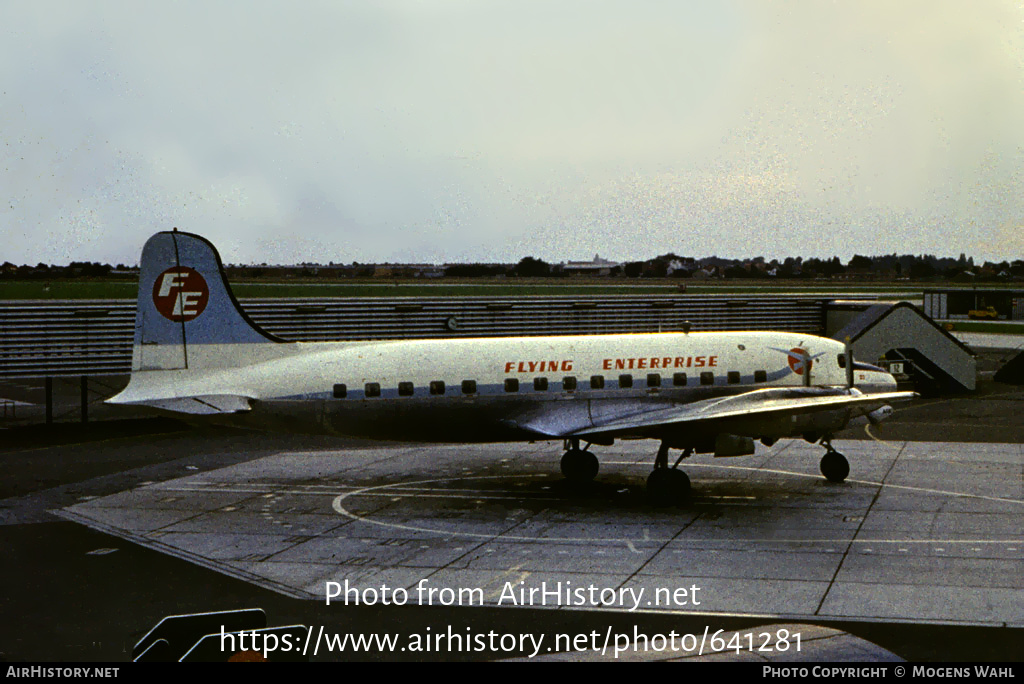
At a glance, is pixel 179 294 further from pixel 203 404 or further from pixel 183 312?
pixel 203 404

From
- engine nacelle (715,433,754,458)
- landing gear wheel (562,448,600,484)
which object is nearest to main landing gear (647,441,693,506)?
engine nacelle (715,433,754,458)

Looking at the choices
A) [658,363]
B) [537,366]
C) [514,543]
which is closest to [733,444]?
[658,363]

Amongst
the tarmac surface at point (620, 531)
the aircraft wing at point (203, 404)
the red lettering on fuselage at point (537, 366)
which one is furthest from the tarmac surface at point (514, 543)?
the red lettering on fuselage at point (537, 366)

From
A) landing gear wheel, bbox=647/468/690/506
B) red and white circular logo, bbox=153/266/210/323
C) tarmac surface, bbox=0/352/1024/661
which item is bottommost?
tarmac surface, bbox=0/352/1024/661

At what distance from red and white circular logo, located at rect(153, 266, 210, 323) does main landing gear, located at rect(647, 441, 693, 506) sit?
1495 centimetres

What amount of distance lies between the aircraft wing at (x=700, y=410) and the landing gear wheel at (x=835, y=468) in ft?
6.79

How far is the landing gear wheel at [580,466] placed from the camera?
98.4ft

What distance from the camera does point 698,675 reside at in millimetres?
7191

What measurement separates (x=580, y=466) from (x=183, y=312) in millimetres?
13623

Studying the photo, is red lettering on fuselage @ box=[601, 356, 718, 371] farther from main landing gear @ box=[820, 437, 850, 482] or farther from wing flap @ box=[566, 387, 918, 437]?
main landing gear @ box=[820, 437, 850, 482]

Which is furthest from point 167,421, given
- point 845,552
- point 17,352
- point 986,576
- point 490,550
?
point 986,576

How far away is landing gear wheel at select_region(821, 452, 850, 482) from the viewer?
1182 inches

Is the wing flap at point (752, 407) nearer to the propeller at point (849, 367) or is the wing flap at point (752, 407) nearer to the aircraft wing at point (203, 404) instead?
the propeller at point (849, 367)

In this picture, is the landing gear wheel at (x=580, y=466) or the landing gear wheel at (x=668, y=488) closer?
the landing gear wheel at (x=668, y=488)
